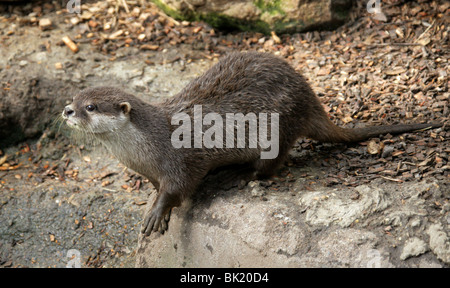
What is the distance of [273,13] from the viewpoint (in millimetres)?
5070

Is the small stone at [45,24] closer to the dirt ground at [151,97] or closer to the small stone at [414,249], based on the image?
the dirt ground at [151,97]

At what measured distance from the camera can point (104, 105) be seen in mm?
3225

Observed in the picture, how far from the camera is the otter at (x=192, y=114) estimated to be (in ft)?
10.7

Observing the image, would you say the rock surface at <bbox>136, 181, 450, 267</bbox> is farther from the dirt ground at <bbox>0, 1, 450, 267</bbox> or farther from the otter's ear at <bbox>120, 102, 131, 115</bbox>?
the otter's ear at <bbox>120, 102, 131, 115</bbox>

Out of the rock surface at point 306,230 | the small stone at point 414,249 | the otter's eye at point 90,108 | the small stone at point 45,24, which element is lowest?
the small stone at point 45,24

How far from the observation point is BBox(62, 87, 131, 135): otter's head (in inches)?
125

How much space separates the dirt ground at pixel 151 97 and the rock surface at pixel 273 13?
10 cm

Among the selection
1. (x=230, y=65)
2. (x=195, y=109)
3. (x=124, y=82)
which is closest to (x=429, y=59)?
(x=230, y=65)

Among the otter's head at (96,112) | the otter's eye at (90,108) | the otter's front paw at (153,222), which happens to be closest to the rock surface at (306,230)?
the otter's front paw at (153,222)

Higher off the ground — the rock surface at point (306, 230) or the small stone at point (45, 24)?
the rock surface at point (306, 230)

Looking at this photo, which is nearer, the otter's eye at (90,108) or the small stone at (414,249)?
the small stone at (414,249)

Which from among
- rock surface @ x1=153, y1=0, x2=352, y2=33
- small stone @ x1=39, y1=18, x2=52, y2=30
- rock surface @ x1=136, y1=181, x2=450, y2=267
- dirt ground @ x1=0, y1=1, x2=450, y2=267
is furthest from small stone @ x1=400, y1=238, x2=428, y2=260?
small stone @ x1=39, y1=18, x2=52, y2=30

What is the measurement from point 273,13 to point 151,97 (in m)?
1.47

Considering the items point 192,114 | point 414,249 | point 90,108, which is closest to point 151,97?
point 192,114
